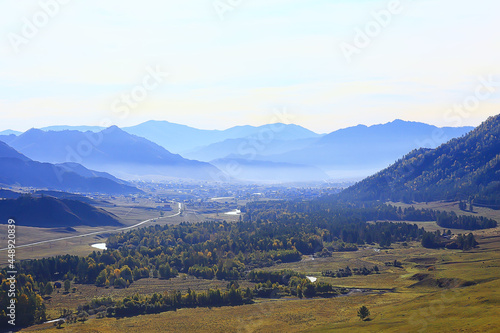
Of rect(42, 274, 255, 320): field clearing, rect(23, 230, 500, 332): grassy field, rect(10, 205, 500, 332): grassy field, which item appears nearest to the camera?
rect(23, 230, 500, 332): grassy field

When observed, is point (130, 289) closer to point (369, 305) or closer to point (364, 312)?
point (369, 305)

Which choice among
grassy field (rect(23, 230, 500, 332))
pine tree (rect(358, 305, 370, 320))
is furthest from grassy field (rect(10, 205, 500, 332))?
pine tree (rect(358, 305, 370, 320))

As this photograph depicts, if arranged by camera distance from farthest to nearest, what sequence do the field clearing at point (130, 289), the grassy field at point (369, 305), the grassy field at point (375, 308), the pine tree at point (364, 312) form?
the field clearing at point (130, 289) → the pine tree at point (364, 312) → the grassy field at point (369, 305) → the grassy field at point (375, 308)

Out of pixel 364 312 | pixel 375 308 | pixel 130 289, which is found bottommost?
pixel 130 289

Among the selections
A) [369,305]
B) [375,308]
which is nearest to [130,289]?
[369,305]

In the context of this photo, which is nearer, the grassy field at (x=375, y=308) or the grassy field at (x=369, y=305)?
the grassy field at (x=375, y=308)

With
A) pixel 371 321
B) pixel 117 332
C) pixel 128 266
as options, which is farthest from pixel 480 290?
pixel 128 266

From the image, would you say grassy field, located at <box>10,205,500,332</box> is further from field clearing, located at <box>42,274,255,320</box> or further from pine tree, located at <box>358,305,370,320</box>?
pine tree, located at <box>358,305,370,320</box>

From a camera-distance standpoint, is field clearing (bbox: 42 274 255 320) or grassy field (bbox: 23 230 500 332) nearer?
grassy field (bbox: 23 230 500 332)

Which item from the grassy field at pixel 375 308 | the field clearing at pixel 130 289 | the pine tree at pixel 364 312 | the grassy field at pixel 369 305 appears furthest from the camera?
the field clearing at pixel 130 289

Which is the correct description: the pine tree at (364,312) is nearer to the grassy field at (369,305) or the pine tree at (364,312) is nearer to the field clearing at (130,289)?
the grassy field at (369,305)

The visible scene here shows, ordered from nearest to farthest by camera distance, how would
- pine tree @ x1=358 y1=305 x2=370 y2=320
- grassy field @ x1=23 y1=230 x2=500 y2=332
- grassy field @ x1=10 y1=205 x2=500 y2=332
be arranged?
grassy field @ x1=23 y1=230 x2=500 y2=332
grassy field @ x1=10 y1=205 x2=500 y2=332
pine tree @ x1=358 y1=305 x2=370 y2=320

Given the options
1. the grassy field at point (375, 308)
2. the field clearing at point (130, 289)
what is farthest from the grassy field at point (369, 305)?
the field clearing at point (130, 289)

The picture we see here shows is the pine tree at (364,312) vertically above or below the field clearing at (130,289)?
above
